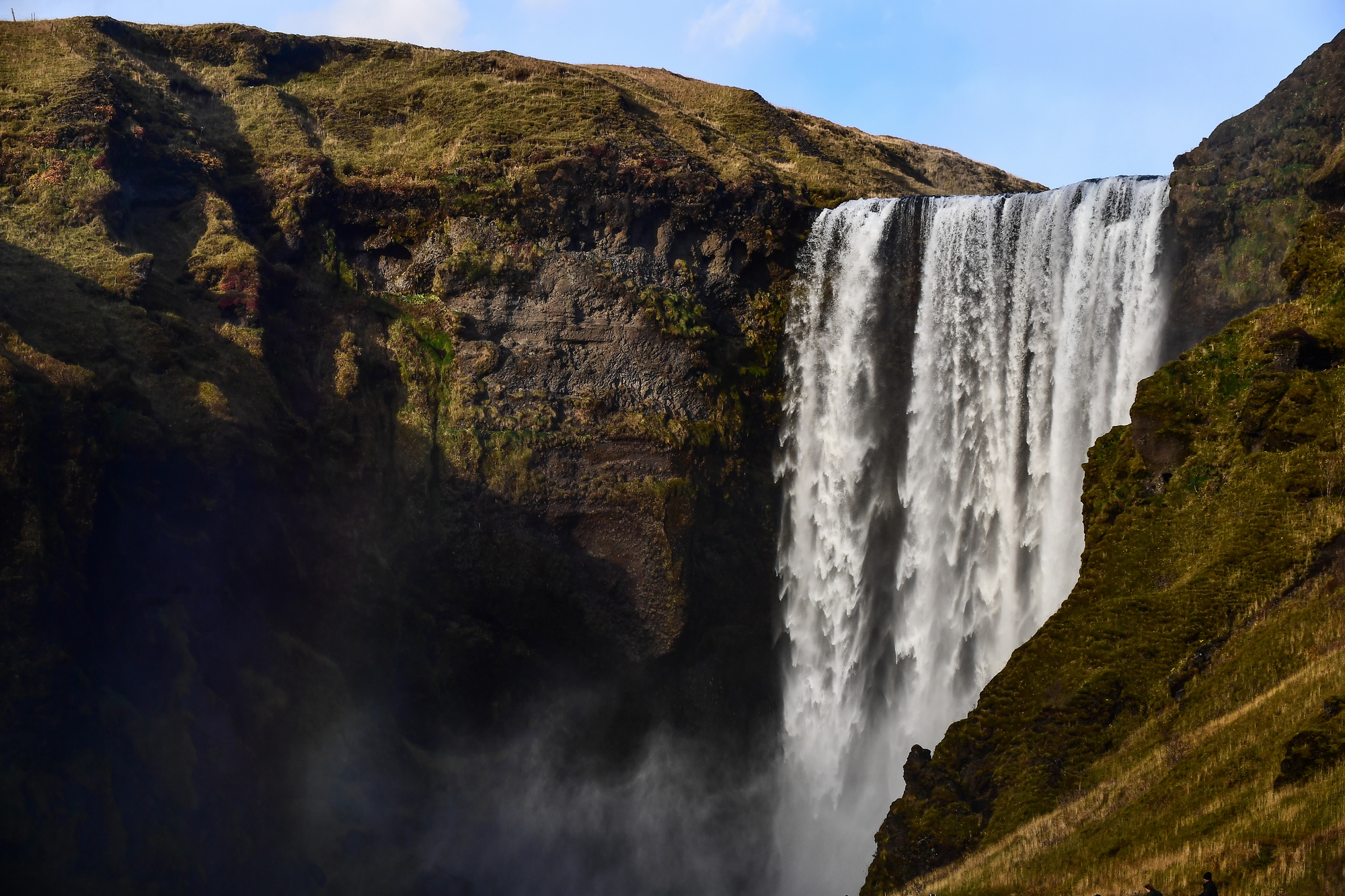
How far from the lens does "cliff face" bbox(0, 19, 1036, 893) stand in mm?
29984

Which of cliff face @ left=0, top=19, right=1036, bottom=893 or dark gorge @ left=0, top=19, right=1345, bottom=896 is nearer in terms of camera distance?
dark gorge @ left=0, top=19, right=1345, bottom=896

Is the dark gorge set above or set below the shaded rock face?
below

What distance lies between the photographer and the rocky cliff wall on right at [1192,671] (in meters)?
13.0

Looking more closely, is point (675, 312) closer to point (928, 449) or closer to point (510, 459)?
point (510, 459)

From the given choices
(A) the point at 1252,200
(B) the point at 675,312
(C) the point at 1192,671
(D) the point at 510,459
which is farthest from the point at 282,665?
(A) the point at 1252,200

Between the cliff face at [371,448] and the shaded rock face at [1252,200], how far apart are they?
13.5 m


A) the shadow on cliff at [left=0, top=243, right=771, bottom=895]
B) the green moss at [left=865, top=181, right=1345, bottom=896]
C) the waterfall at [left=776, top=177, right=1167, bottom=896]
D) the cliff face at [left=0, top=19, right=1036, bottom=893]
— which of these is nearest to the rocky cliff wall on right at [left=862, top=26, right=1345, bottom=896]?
the green moss at [left=865, top=181, right=1345, bottom=896]

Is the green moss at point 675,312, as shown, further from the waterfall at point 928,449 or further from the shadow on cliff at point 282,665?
the shadow on cliff at point 282,665

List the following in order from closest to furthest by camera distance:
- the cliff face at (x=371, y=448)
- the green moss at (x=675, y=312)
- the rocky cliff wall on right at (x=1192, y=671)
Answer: the rocky cliff wall on right at (x=1192, y=671) → the cliff face at (x=371, y=448) → the green moss at (x=675, y=312)

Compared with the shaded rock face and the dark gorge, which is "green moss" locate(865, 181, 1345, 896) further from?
the shaded rock face

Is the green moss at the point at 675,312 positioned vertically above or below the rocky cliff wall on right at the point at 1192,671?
above

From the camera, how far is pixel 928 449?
3434cm

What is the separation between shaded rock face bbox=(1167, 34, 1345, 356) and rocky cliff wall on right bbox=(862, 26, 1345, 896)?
78.8 inches

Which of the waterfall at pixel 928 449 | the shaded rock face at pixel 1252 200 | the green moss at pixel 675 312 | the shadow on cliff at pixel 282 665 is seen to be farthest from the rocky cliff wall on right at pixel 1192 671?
the shadow on cliff at pixel 282 665
